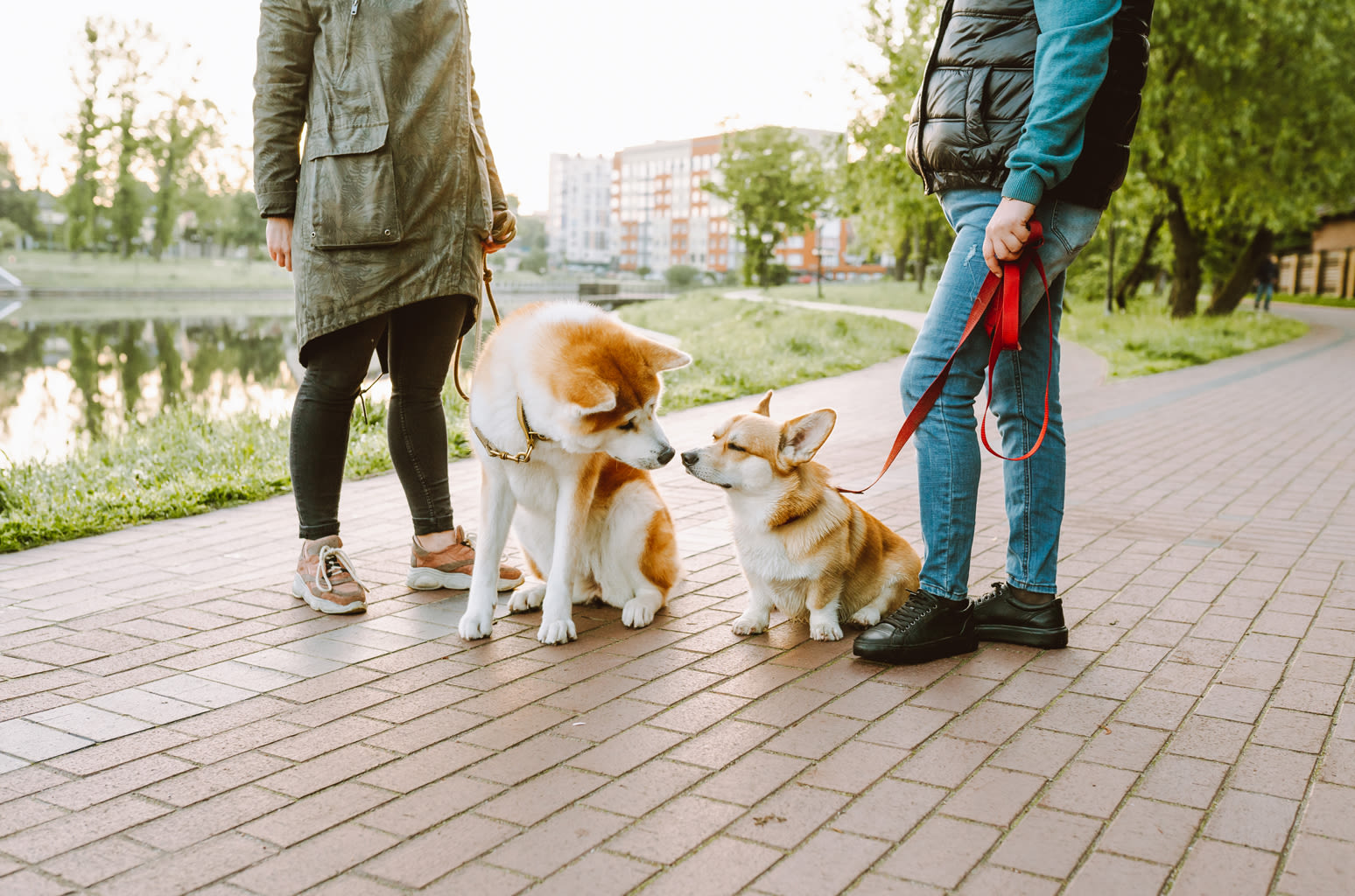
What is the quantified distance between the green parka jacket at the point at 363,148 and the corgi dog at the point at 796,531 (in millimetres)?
1302

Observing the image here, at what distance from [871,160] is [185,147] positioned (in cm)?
2377

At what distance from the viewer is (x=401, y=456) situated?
4246 millimetres

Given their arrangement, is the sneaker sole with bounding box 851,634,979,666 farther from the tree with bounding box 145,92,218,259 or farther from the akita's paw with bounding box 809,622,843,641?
the tree with bounding box 145,92,218,259

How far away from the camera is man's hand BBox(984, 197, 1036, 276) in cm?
302

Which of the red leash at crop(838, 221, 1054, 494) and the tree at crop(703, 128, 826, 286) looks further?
the tree at crop(703, 128, 826, 286)

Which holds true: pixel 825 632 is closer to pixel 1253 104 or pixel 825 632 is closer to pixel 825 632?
pixel 825 632

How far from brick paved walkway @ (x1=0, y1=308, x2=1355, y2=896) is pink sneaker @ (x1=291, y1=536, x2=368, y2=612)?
79 mm

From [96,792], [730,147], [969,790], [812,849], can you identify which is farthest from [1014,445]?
[730,147]

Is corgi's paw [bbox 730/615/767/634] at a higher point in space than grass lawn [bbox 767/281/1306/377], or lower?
lower

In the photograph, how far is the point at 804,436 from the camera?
351 centimetres

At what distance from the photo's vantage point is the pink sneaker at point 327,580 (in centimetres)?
383

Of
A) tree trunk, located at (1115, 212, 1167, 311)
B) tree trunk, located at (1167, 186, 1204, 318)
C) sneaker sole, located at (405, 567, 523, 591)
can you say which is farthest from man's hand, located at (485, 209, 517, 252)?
tree trunk, located at (1115, 212, 1167, 311)

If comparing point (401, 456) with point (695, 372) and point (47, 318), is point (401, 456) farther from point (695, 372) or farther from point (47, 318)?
point (47, 318)

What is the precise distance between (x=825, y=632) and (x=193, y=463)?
5.59 meters
